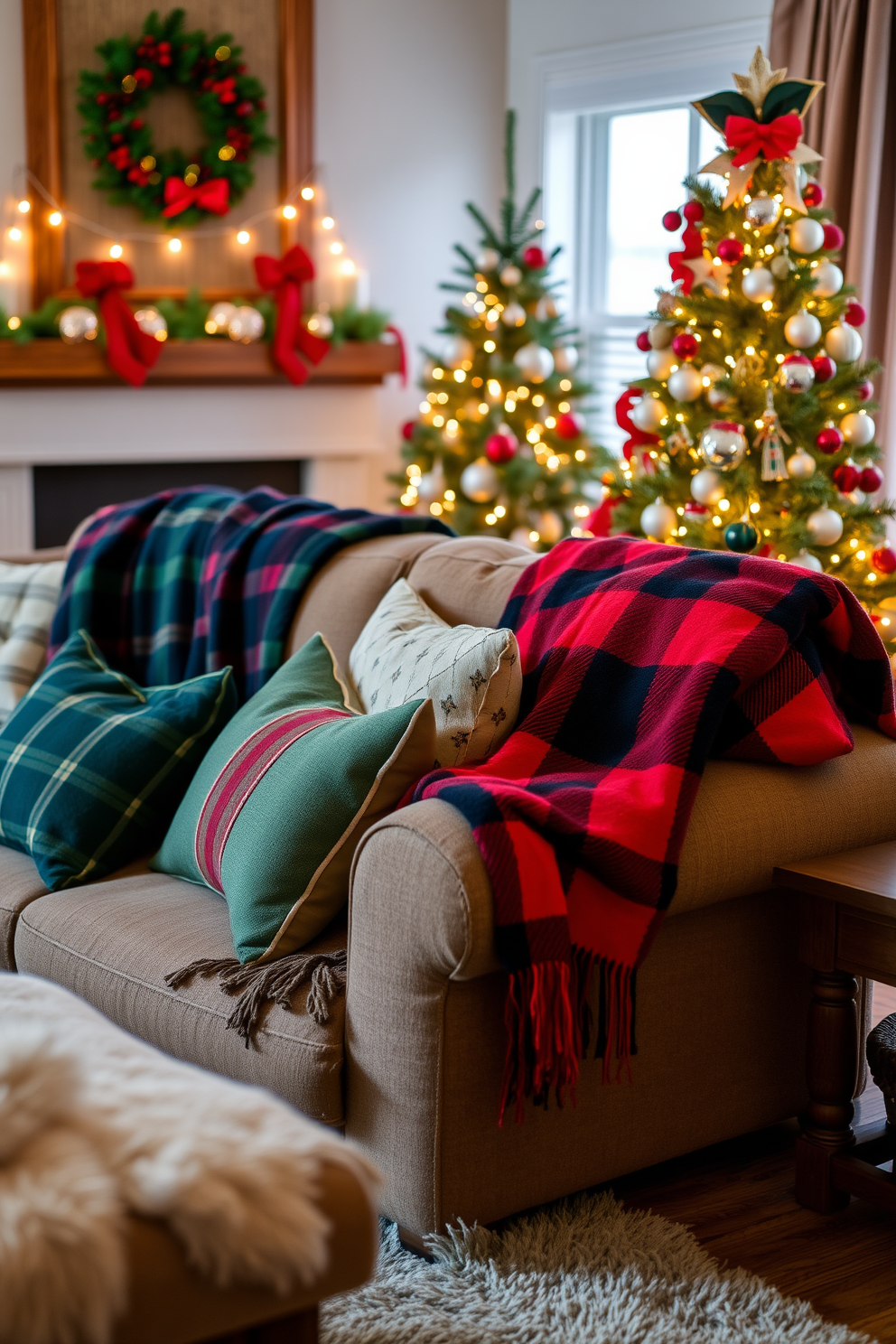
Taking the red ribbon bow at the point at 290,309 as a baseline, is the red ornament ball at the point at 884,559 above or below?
below

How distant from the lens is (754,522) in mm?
3408

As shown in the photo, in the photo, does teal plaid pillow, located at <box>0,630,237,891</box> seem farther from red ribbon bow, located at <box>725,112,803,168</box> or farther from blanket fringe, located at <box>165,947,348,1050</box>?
red ribbon bow, located at <box>725,112,803,168</box>

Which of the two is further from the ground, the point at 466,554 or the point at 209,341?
the point at 209,341

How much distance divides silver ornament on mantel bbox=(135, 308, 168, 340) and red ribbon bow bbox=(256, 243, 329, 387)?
378 millimetres

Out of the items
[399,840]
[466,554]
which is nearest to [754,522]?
[466,554]

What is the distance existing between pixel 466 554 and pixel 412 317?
297 cm

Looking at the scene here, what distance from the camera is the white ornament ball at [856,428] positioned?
3.35 metres

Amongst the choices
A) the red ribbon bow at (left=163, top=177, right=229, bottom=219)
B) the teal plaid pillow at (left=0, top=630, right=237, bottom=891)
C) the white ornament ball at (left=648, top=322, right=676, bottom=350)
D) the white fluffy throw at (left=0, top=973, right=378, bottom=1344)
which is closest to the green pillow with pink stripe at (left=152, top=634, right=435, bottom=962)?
the teal plaid pillow at (left=0, top=630, right=237, bottom=891)

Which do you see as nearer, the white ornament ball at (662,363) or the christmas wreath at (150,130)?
the white ornament ball at (662,363)

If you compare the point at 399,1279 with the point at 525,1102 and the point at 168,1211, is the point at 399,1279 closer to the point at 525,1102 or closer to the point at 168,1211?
the point at 525,1102

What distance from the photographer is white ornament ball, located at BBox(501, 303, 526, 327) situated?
183 inches

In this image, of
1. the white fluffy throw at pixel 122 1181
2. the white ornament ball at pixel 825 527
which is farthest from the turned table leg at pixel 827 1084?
the white ornament ball at pixel 825 527

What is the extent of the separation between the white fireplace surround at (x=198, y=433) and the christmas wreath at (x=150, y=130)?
2.10 feet

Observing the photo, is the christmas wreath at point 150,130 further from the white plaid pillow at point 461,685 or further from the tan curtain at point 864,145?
the white plaid pillow at point 461,685
